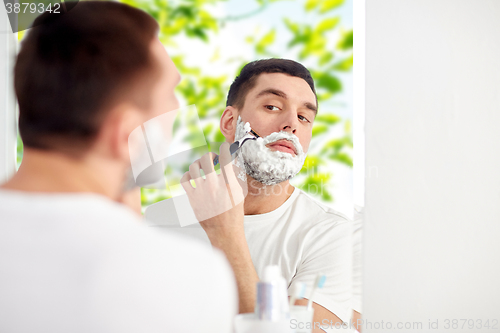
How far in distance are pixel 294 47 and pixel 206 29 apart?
0.21 metres

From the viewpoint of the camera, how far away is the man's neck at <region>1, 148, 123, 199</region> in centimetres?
42

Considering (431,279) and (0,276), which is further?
(431,279)

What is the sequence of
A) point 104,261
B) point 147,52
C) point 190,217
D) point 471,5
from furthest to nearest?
point 471,5, point 190,217, point 147,52, point 104,261

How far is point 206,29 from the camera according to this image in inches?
37.4

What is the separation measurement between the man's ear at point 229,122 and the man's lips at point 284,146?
0.09m

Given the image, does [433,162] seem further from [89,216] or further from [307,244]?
[89,216]

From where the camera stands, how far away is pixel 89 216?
1.24 ft

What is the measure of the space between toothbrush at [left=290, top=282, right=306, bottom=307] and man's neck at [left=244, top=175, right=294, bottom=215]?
Result: 7.2 inches

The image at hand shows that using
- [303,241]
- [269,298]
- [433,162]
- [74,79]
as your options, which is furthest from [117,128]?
[433,162]

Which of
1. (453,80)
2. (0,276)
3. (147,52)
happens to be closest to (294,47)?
(453,80)

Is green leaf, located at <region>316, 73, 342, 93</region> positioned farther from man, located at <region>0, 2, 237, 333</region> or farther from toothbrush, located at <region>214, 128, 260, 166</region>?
man, located at <region>0, 2, 237, 333</region>

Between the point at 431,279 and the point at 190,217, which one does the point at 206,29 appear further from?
the point at 431,279

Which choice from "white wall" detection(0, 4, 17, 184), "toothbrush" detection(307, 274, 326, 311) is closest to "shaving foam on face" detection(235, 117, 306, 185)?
"toothbrush" detection(307, 274, 326, 311)

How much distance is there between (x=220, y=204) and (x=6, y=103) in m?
0.60
